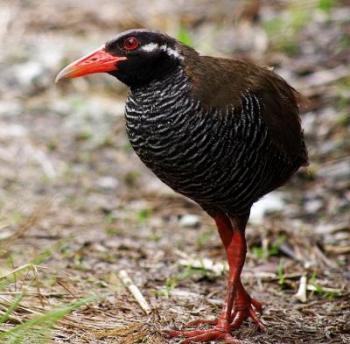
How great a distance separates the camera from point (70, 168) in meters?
8.78

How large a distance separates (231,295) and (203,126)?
1054mm

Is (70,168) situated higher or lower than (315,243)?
higher

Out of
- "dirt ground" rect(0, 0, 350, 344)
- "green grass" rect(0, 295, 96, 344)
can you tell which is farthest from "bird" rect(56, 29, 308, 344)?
"green grass" rect(0, 295, 96, 344)

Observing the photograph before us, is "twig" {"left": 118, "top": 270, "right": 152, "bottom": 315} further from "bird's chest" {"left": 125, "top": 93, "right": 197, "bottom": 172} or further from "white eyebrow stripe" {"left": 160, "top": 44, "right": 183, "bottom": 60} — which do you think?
"white eyebrow stripe" {"left": 160, "top": 44, "right": 183, "bottom": 60}

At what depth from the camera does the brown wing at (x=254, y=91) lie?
4.97 meters

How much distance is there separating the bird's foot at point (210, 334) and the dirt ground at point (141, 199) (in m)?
0.15

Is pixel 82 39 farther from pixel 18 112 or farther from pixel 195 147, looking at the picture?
pixel 195 147

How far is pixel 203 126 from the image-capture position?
15.9 feet

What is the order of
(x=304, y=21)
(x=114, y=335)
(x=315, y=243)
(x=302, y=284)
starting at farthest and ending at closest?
(x=304, y=21) < (x=315, y=243) < (x=302, y=284) < (x=114, y=335)

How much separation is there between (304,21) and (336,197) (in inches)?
166

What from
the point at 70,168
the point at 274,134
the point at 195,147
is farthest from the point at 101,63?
the point at 70,168

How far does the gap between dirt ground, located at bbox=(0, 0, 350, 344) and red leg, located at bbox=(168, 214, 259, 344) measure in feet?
0.41

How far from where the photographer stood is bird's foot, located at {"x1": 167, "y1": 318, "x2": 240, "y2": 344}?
4.85 meters

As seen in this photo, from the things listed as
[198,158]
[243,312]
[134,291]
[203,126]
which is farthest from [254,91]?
[134,291]
